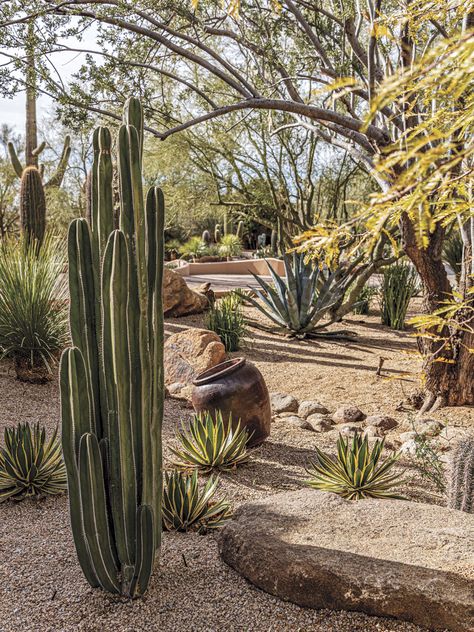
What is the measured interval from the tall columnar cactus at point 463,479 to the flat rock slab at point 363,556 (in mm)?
406

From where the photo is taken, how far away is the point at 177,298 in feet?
36.7

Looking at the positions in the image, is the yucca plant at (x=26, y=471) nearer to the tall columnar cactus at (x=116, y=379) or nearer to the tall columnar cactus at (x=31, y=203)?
the tall columnar cactus at (x=116, y=379)

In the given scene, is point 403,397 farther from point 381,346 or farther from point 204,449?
point 204,449

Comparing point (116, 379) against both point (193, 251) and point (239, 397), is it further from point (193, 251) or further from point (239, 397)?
point (193, 251)

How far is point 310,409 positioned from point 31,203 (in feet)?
26.7

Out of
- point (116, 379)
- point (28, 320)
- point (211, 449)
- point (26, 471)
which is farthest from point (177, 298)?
point (116, 379)

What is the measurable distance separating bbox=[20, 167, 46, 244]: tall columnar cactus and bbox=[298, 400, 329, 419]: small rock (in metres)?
7.65

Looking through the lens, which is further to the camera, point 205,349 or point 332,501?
point 205,349

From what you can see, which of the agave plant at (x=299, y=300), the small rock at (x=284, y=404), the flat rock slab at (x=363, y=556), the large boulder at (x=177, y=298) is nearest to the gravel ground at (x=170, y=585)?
the flat rock slab at (x=363, y=556)

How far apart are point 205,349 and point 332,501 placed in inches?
165

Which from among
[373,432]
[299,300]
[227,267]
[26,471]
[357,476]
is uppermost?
[227,267]

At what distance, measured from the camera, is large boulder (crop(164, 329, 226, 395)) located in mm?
7309

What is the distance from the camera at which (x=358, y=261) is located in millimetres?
10398

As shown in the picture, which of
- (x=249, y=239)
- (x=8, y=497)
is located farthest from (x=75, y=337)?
(x=249, y=239)
